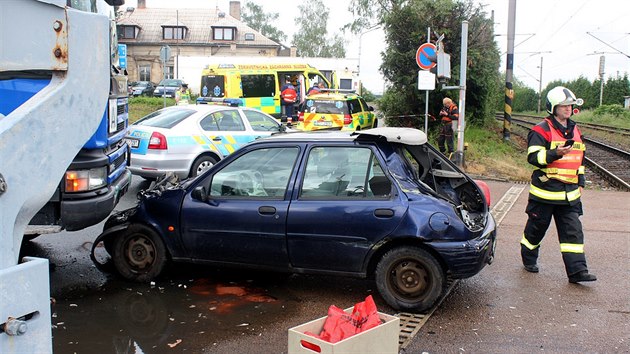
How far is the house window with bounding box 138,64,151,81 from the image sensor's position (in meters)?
60.5

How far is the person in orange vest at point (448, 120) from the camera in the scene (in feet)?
52.4

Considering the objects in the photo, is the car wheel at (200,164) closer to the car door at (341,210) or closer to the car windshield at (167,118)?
the car windshield at (167,118)

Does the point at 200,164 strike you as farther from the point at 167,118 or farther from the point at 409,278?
the point at 409,278

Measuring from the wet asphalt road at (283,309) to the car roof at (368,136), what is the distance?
1408 millimetres

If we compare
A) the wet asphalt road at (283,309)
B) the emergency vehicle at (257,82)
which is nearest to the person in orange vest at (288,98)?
the emergency vehicle at (257,82)

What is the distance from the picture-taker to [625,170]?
17766 mm

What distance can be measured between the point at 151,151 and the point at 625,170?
1353 centimetres

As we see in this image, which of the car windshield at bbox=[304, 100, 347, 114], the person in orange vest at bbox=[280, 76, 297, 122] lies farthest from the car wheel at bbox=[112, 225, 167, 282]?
→ the person in orange vest at bbox=[280, 76, 297, 122]

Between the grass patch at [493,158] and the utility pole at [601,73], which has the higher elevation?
the utility pole at [601,73]

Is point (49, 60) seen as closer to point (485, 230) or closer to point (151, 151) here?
point (485, 230)

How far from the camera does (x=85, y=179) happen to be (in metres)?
5.22

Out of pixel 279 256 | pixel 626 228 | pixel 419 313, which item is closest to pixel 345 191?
pixel 279 256

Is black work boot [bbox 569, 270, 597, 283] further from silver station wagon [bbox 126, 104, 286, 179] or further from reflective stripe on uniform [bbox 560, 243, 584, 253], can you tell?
silver station wagon [bbox 126, 104, 286, 179]

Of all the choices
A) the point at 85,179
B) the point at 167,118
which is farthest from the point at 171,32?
the point at 85,179
